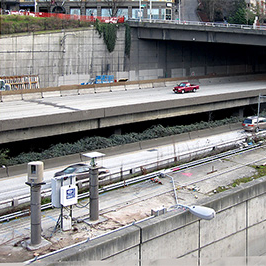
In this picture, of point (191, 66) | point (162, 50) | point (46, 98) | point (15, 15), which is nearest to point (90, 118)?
point (46, 98)

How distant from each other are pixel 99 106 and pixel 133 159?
9736mm

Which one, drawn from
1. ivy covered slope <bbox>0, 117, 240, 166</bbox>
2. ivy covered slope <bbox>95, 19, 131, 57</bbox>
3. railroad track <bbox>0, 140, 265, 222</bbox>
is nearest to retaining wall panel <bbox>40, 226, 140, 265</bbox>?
railroad track <bbox>0, 140, 265, 222</bbox>

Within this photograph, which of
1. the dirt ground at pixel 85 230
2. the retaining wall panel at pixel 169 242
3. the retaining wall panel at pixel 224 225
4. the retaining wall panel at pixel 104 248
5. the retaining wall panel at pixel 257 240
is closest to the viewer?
the retaining wall panel at pixel 104 248

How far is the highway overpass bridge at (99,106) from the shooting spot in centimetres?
3281

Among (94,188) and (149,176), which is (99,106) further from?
(94,188)

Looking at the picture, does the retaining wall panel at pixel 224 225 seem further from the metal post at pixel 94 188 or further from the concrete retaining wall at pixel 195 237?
the metal post at pixel 94 188

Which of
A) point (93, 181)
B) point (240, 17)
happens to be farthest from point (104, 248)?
point (240, 17)

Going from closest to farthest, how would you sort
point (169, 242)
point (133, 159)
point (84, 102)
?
point (169, 242)
point (133, 159)
point (84, 102)

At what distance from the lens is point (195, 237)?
1867cm

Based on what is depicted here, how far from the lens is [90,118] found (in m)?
35.4

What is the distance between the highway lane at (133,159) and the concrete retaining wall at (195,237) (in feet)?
25.5

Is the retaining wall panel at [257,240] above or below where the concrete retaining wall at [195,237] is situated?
below

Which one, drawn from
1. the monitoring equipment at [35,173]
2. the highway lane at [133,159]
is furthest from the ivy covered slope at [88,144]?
the monitoring equipment at [35,173]

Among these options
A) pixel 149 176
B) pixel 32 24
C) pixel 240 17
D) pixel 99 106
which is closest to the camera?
pixel 149 176
